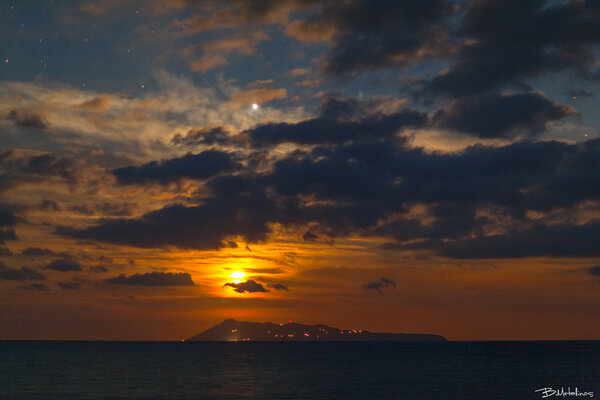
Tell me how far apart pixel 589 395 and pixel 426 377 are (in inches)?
1595

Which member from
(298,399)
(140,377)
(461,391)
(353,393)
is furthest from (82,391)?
(461,391)

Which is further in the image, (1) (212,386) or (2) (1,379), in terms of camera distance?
(2) (1,379)

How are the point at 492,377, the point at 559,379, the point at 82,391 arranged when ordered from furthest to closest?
the point at 492,377, the point at 559,379, the point at 82,391

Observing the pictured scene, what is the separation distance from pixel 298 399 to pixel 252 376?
38.9 metres

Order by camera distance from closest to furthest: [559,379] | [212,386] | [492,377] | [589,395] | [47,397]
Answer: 1. [589,395]
2. [47,397]
3. [212,386]
4. [559,379]
5. [492,377]

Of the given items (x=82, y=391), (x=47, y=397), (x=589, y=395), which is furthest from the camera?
(x=82, y=391)

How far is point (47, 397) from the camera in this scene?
88000 millimetres

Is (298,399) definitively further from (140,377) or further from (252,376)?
(140,377)

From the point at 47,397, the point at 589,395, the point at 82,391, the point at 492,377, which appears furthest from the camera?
the point at 492,377

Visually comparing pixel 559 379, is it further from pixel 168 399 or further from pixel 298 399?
pixel 168 399

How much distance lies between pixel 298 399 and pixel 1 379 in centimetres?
6826

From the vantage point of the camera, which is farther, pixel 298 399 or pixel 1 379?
pixel 1 379

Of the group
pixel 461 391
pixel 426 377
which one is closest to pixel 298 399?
pixel 461 391

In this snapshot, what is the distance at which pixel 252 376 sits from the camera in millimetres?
121625
